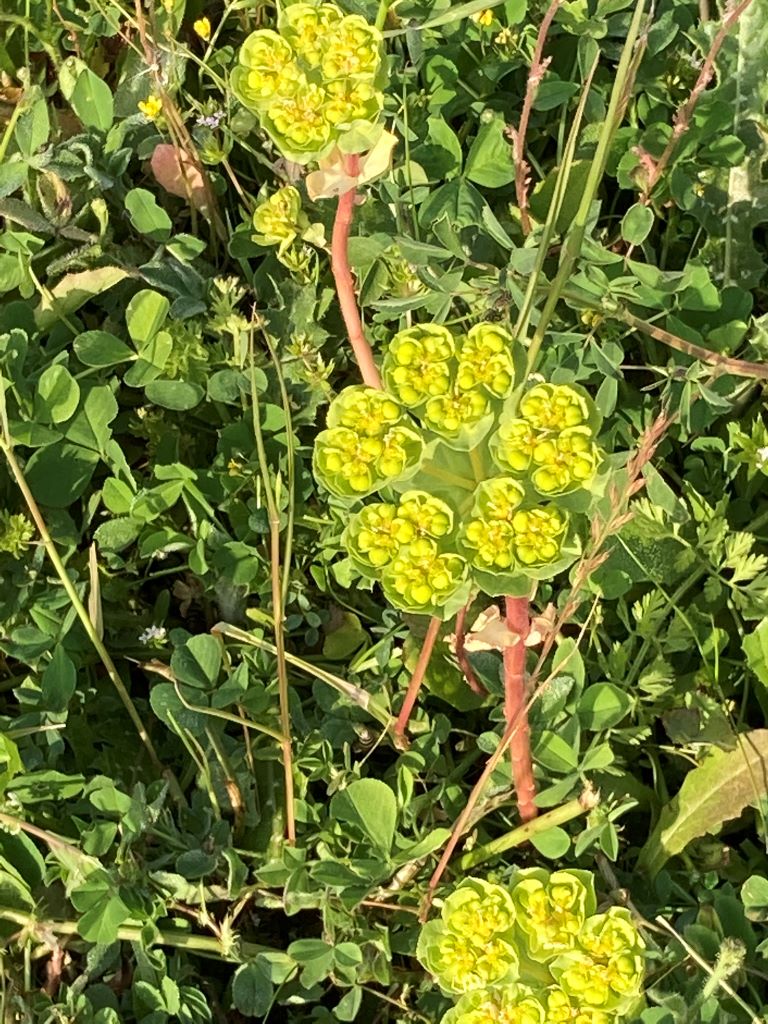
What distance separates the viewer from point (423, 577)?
1679 mm

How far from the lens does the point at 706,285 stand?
8.22 ft

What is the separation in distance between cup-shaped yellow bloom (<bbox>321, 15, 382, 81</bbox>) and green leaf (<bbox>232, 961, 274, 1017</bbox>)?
160 centimetres

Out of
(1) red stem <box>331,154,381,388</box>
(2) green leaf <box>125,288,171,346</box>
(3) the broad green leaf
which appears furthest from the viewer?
(3) the broad green leaf

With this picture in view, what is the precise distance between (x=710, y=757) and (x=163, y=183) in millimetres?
1840

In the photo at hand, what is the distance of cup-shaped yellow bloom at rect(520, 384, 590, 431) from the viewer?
1.64 m

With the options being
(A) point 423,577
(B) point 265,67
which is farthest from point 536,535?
(B) point 265,67

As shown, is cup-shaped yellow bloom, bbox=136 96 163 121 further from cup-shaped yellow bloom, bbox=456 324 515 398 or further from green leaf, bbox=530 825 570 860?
green leaf, bbox=530 825 570 860

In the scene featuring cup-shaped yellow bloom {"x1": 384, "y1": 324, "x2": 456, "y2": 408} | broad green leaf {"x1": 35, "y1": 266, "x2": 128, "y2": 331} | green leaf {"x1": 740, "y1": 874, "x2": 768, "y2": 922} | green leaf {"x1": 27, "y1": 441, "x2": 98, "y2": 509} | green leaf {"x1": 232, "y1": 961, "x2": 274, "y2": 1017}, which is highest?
cup-shaped yellow bloom {"x1": 384, "y1": 324, "x2": 456, "y2": 408}

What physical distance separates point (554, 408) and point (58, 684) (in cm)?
124

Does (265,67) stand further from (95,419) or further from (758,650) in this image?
(758,650)

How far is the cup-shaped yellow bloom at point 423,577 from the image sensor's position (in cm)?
167

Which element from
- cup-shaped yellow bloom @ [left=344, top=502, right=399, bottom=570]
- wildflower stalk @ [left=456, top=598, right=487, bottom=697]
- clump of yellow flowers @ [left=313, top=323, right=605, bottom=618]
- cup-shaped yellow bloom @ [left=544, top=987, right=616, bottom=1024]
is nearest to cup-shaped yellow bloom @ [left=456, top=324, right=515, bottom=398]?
clump of yellow flowers @ [left=313, top=323, right=605, bottom=618]

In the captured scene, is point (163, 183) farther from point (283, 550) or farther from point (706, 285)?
point (706, 285)

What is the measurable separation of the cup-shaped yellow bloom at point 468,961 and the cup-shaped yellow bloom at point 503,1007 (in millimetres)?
16
